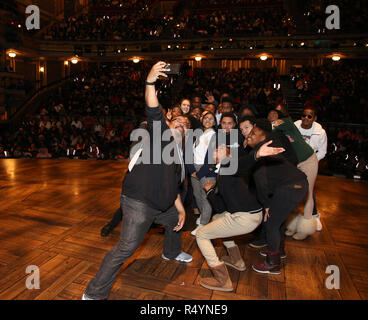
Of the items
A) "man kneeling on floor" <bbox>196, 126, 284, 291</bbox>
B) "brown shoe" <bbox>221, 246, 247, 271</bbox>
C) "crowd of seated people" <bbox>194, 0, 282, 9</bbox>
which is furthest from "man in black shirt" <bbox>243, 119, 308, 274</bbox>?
"crowd of seated people" <bbox>194, 0, 282, 9</bbox>

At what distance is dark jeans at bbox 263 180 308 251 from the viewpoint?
2.50 metres

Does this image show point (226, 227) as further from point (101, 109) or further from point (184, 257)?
point (101, 109)

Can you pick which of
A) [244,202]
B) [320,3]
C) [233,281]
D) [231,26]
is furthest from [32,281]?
[320,3]

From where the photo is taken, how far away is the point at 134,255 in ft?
9.68

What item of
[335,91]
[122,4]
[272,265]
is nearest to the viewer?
[272,265]

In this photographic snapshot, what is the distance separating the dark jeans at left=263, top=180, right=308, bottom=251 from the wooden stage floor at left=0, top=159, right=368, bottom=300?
0.37 metres

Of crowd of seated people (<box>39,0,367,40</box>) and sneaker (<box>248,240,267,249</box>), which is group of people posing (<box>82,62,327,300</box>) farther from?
crowd of seated people (<box>39,0,367,40</box>)

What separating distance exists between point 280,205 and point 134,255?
151cm

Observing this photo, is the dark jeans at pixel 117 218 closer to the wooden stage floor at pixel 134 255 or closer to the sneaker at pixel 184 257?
the wooden stage floor at pixel 134 255

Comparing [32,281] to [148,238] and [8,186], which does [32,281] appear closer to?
[148,238]

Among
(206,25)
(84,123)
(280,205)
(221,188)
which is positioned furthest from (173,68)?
(206,25)

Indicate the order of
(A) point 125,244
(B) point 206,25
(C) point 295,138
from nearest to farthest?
1. (A) point 125,244
2. (C) point 295,138
3. (B) point 206,25

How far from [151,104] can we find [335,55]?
46.2 ft

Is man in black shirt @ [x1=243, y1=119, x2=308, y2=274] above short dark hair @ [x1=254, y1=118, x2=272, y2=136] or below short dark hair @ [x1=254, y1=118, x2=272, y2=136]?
below
